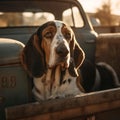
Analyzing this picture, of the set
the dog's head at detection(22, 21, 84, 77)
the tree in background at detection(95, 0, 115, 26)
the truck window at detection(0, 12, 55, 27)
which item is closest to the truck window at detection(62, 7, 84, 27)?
the truck window at detection(0, 12, 55, 27)

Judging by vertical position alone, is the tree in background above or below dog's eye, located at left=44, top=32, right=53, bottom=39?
below

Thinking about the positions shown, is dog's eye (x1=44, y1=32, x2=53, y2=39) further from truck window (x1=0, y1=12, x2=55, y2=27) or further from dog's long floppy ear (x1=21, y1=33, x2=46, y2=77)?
truck window (x1=0, y1=12, x2=55, y2=27)

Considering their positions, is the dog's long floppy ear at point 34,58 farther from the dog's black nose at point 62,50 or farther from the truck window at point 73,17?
the truck window at point 73,17

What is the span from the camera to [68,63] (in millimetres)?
3137

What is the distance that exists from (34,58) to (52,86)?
0.27 meters

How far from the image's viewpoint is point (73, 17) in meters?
4.87

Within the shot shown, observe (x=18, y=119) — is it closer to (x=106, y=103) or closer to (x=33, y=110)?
(x=33, y=110)

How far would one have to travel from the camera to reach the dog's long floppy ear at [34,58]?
3070mm

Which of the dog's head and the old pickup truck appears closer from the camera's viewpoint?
the old pickup truck

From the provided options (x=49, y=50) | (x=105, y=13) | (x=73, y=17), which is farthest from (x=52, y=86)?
(x=105, y=13)

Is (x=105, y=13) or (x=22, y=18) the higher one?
(x=22, y=18)

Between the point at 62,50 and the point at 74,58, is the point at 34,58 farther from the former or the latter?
the point at 74,58

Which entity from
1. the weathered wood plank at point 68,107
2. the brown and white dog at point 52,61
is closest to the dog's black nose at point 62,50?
the brown and white dog at point 52,61

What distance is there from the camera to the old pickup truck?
2.75m
